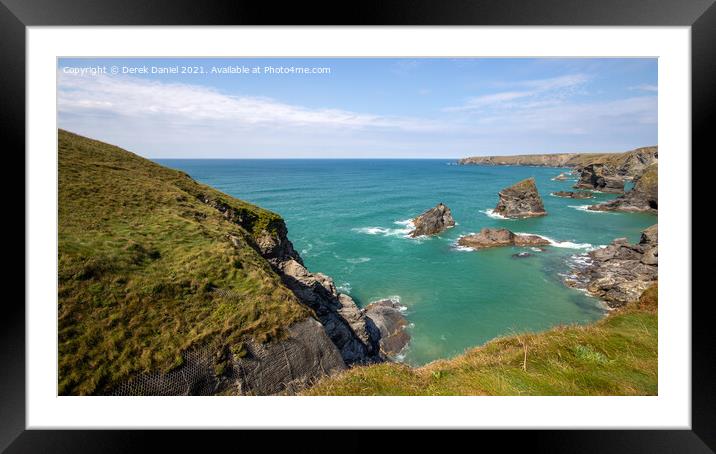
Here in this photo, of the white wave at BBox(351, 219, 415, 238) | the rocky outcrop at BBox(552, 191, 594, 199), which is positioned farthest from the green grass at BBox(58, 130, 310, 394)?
the rocky outcrop at BBox(552, 191, 594, 199)

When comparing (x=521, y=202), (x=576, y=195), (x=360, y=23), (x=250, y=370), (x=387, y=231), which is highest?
(x=576, y=195)

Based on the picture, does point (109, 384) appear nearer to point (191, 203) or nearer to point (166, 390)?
point (166, 390)

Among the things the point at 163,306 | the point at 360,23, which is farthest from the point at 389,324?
the point at 360,23

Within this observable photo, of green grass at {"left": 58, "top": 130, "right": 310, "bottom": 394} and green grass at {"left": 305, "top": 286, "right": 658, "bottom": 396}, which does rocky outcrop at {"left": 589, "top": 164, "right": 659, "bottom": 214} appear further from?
green grass at {"left": 58, "top": 130, "right": 310, "bottom": 394}

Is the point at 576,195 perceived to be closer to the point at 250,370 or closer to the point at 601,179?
the point at 601,179

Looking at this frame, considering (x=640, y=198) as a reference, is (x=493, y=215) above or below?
below

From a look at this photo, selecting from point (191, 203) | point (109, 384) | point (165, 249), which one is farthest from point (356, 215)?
point (109, 384)

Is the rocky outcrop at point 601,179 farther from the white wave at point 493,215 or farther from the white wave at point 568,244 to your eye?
the white wave at point 568,244
